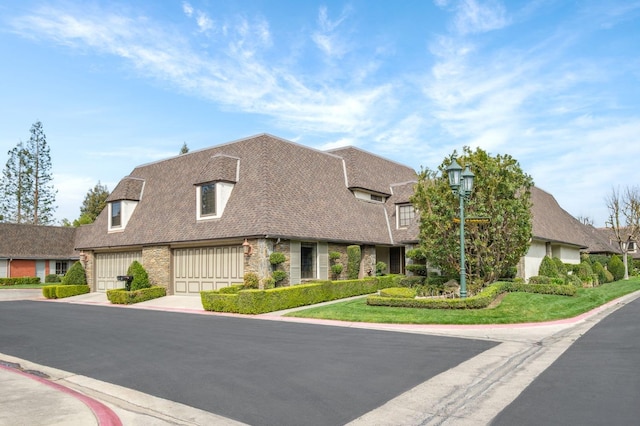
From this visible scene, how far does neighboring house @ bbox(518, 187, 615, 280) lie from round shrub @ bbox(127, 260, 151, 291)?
68.5 ft

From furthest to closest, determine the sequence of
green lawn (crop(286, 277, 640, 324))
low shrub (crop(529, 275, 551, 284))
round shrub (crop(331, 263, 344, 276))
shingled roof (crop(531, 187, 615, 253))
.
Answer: shingled roof (crop(531, 187, 615, 253)) → round shrub (crop(331, 263, 344, 276)) → low shrub (crop(529, 275, 551, 284)) → green lawn (crop(286, 277, 640, 324))

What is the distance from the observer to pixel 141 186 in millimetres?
32781

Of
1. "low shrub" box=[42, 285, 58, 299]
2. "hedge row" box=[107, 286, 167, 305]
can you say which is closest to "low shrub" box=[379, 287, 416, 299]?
"hedge row" box=[107, 286, 167, 305]

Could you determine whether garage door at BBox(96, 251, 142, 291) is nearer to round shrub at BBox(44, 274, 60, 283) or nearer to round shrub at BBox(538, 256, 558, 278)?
round shrub at BBox(44, 274, 60, 283)

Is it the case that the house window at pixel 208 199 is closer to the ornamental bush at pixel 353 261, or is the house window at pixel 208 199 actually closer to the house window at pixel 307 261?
the house window at pixel 307 261

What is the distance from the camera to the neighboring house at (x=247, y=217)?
24.2 meters

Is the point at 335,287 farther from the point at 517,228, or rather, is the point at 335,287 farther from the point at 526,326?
the point at 526,326

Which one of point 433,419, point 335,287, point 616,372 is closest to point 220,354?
point 433,419

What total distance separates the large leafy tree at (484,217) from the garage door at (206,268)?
9407 mm

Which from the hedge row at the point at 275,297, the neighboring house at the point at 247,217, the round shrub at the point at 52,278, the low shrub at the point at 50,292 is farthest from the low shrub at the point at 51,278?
the hedge row at the point at 275,297

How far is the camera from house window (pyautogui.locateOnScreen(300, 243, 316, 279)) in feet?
82.5

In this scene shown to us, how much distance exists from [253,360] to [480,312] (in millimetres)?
9560

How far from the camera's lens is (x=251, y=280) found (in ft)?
73.0

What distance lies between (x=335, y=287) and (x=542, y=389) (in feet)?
53.4
